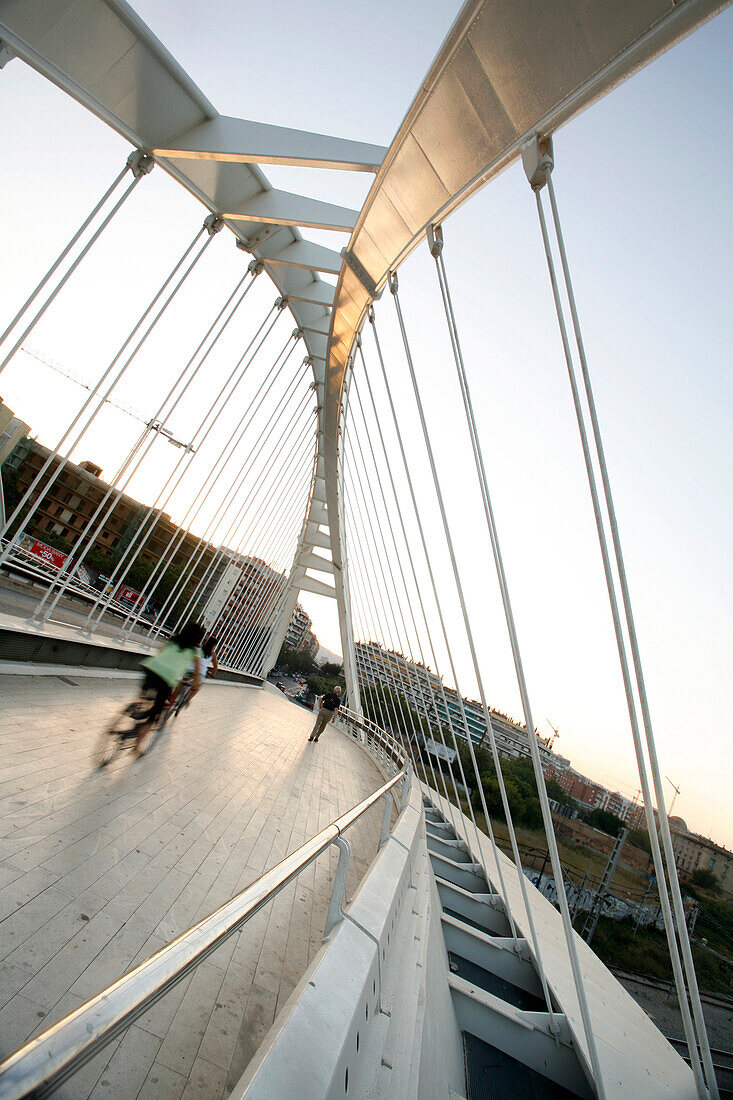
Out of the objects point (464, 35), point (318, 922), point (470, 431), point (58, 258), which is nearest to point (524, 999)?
point (318, 922)

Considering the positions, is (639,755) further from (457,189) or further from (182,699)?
(182,699)

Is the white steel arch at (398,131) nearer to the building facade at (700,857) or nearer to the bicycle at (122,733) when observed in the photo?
the bicycle at (122,733)

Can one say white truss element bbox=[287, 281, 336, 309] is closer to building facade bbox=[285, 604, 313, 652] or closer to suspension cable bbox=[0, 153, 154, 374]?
suspension cable bbox=[0, 153, 154, 374]

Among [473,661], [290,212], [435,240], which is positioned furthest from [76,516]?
[473,661]

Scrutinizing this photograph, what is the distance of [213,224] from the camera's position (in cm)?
771

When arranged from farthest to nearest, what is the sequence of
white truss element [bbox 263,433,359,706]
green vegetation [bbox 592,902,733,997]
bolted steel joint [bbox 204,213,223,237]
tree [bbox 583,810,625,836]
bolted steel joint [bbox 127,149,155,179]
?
tree [bbox 583,810,625,836] < green vegetation [bbox 592,902,733,997] < white truss element [bbox 263,433,359,706] < bolted steel joint [bbox 204,213,223,237] < bolted steel joint [bbox 127,149,155,179]

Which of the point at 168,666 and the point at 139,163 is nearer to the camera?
the point at 168,666

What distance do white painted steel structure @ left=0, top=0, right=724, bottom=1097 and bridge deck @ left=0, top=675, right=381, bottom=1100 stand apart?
56 centimetres

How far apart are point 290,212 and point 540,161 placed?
507 cm

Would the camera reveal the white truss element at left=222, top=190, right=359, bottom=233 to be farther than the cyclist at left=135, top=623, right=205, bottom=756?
Yes

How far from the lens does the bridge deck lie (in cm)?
163

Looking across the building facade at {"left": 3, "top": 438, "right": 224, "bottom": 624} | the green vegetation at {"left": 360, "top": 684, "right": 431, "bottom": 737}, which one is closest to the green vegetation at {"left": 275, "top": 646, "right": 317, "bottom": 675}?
the building facade at {"left": 3, "top": 438, "right": 224, "bottom": 624}

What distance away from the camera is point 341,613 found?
20797mm

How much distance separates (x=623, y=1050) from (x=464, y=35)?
6.27 m
